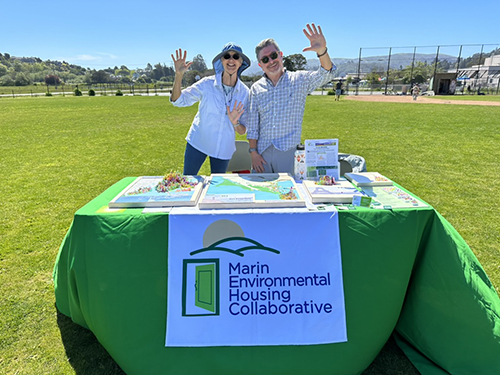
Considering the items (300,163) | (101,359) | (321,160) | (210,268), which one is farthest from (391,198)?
(101,359)

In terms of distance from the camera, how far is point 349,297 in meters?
1.74

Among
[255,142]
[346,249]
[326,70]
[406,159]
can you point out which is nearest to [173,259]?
[346,249]

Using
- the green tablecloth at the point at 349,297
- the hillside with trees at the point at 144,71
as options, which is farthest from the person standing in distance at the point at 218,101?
the hillside with trees at the point at 144,71

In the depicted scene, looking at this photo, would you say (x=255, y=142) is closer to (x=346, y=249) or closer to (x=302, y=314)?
(x=346, y=249)

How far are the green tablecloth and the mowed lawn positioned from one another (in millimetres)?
340

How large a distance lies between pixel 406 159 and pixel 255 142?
5.38 m

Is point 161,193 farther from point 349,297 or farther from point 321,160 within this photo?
point 349,297

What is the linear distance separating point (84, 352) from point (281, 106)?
2179 mm

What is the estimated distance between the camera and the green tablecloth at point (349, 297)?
1.70m

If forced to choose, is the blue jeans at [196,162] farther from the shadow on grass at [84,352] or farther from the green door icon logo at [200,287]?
the shadow on grass at [84,352]

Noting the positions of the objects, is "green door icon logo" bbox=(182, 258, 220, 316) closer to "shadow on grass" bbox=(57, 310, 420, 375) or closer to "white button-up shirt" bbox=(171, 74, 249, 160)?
"shadow on grass" bbox=(57, 310, 420, 375)

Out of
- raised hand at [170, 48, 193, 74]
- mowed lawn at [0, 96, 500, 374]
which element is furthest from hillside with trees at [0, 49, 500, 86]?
raised hand at [170, 48, 193, 74]


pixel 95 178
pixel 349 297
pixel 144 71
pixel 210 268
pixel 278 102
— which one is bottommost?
pixel 95 178

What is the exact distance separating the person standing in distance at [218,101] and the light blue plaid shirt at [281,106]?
0.49 feet
